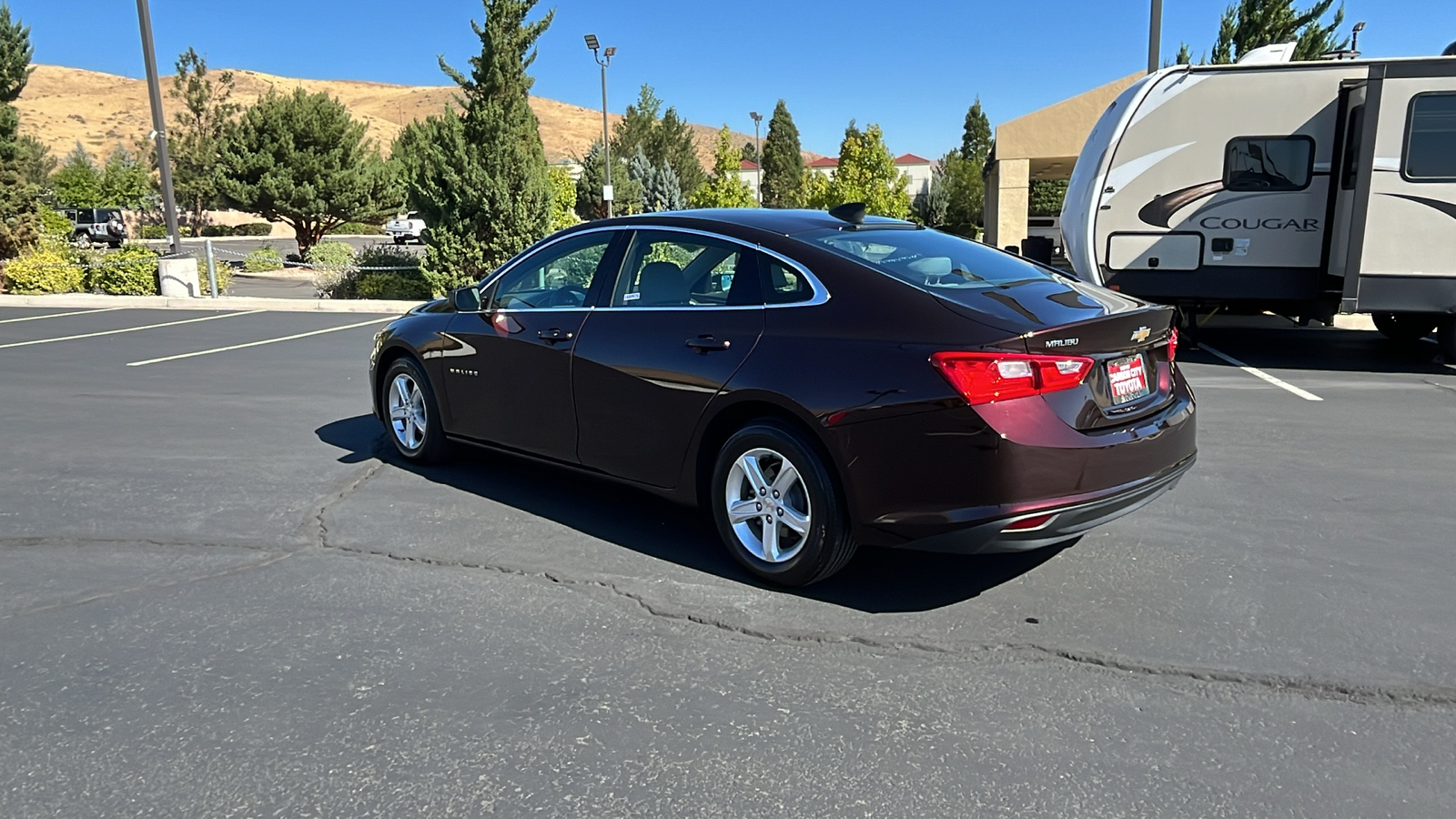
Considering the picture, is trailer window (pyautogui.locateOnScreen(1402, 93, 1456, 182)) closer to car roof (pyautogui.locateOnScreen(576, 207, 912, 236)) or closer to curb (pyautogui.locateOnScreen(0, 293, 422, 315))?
car roof (pyautogui.locateOnScreen(576, 207, 912, 236))

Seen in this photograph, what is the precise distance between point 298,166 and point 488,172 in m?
17.6

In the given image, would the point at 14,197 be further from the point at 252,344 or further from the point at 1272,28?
the point at 1272,28

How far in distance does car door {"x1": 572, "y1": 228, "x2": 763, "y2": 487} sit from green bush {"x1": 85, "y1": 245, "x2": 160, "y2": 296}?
18.5 m

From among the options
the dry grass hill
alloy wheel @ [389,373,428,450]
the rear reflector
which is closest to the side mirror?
alloy wheel @ [389,373,428,450]

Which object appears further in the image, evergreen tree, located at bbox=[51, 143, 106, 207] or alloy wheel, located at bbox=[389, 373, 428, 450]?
evergreen tree, located at bbox=[51, 143, 106, 207]

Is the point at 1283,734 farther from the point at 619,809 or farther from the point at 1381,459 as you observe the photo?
the point at 1381,459

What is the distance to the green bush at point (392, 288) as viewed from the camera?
752 inches

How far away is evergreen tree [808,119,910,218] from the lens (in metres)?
30.4

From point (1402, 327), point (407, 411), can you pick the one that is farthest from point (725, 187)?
point (407, 411)

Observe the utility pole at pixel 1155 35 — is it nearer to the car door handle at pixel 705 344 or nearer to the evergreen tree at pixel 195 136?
the car door handle at pixel 705 344

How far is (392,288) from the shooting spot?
1917cm

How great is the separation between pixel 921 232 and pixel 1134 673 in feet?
7.97

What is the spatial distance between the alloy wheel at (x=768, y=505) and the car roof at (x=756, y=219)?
1048 millimetres

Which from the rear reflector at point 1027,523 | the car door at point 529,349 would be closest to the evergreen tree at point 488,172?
the car door at point 529,349
